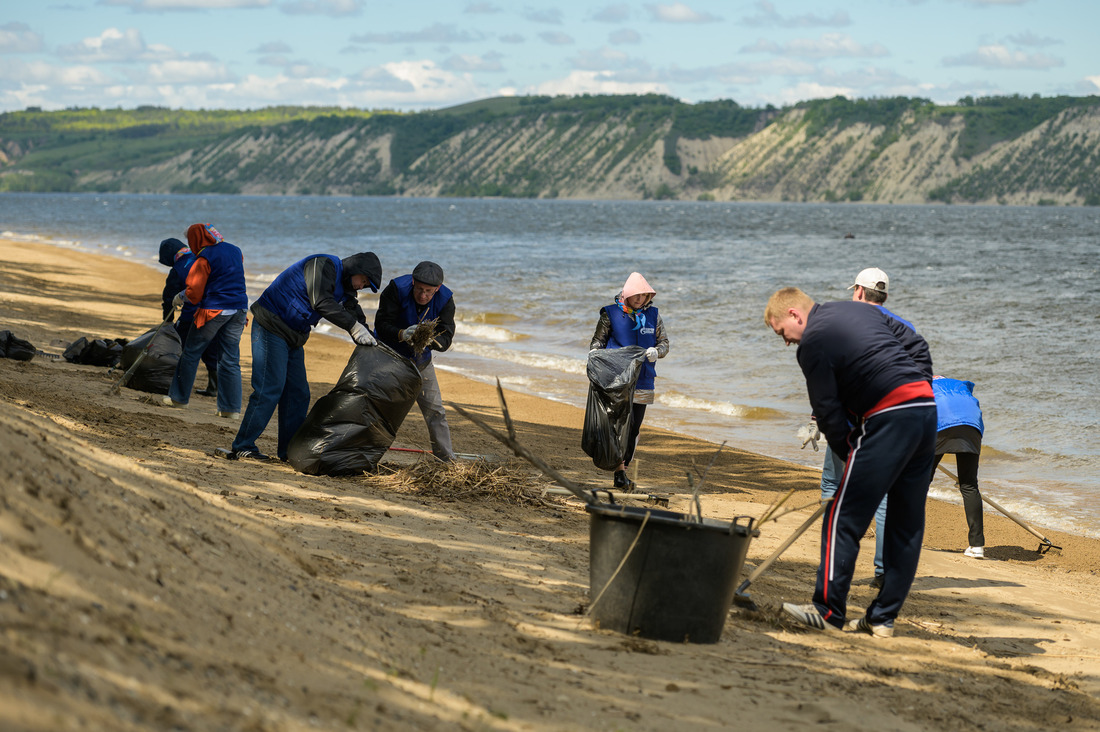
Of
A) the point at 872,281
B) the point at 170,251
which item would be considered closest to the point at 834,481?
the point at 872,281

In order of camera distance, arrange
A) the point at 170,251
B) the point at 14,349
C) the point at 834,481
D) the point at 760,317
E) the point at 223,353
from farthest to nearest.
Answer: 1. the point at 760,317
2. the point at 14,349
3. the point at 170,251
4. the point at 223,353
5. the point at 834,481

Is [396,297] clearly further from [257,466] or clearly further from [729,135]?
[729,135]

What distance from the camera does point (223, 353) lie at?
8273 mm

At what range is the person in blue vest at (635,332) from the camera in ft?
23.4

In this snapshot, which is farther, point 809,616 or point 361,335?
point 361,335

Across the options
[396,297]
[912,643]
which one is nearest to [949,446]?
[912,643]

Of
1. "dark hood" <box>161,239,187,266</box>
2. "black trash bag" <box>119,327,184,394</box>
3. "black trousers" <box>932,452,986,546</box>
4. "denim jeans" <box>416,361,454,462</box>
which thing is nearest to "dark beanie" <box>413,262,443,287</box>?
"denim jeans" <box>416,361,454,462</box>

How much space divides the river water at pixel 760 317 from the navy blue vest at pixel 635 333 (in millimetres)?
2423

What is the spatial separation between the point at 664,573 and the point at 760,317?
16.8 metres

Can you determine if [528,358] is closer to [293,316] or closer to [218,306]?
[218,306]

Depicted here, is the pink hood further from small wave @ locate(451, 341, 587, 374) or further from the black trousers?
small wave @ locate(451, 341, 587, 374)

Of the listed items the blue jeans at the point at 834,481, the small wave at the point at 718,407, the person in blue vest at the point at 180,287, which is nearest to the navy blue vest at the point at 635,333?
the blue jeans at the point at 834,481

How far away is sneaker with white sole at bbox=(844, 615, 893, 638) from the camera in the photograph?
187 inches

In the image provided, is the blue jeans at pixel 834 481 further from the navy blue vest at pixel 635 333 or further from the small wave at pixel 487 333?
the small wave at pixel 487 333
